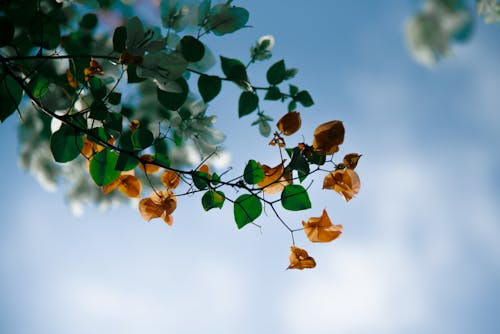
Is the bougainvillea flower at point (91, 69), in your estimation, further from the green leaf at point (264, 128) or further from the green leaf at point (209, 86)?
the green leaf at point (264, 128)

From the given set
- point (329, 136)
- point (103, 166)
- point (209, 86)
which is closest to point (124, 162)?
point (103, 166)

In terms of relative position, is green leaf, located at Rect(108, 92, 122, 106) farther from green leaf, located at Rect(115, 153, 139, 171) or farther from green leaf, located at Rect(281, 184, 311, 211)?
green leaf, located at Rect(281, 184, 311, 211)

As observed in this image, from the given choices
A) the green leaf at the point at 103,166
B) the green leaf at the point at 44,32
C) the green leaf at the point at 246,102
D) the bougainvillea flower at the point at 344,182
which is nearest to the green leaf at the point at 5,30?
the green leaf at the point at 44,32

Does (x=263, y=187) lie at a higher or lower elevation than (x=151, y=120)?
lower

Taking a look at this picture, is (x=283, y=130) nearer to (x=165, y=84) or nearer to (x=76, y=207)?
(x=165, y=84)

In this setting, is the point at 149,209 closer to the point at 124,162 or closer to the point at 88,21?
the point at 124,162

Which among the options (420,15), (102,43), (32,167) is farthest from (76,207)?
(420,15)
